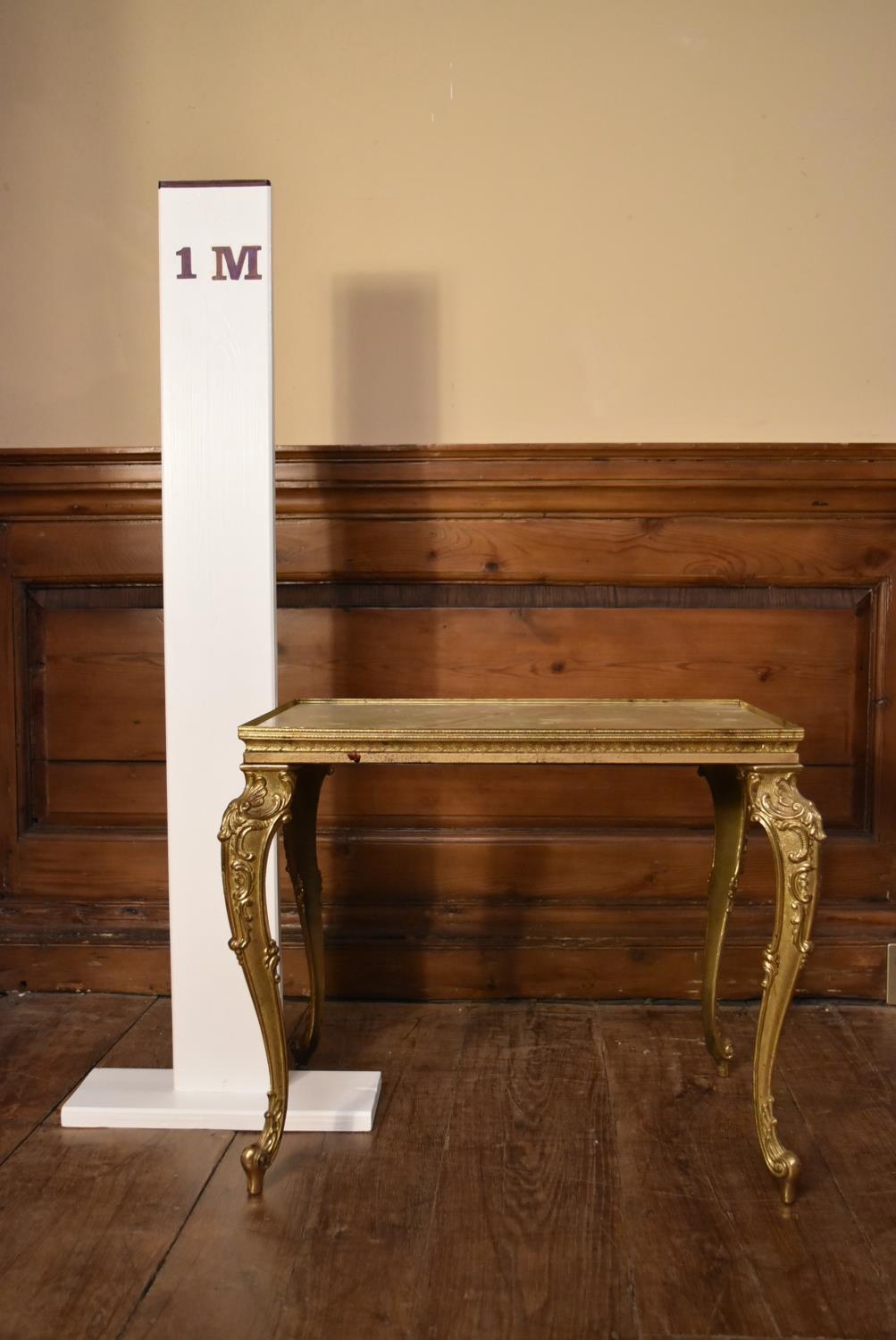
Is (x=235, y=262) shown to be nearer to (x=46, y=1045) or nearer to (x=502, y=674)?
(x=502, y=674)

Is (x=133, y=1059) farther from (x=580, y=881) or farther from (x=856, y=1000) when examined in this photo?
(x=856, y=1000)

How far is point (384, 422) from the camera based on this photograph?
2.53m

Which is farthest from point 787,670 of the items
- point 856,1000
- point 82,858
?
point 82,858

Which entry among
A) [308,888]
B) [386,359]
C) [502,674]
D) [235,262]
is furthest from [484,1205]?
[386,359]

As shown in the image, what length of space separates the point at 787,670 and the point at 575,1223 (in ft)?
4.59

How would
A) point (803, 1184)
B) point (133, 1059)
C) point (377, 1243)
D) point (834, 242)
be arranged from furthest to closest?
point (834, 242), point (133, 1059), point (803, 1184), point (377, 1243)

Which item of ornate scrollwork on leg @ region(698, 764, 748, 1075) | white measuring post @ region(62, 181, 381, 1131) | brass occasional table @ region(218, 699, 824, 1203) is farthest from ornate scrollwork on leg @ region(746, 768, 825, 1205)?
white measuring post @ region(62, 181, 381, 1131)

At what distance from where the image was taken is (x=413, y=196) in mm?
2490

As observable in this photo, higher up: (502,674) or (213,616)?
(213,616)

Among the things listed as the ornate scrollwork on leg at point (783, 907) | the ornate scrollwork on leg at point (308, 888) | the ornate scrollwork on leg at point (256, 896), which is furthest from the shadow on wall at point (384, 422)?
the ornate scrollwork on leg at point (783, 907)

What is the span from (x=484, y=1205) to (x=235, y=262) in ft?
5.35

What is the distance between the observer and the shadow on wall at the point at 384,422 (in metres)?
2.51

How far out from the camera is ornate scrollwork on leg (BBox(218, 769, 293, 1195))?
5.60 ft

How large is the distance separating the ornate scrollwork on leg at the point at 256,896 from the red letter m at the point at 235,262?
0.88m
